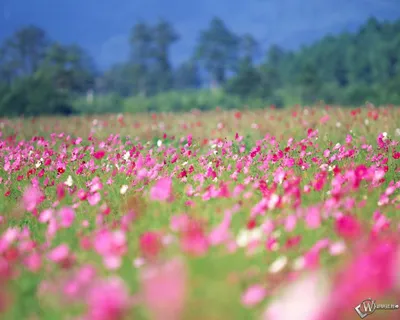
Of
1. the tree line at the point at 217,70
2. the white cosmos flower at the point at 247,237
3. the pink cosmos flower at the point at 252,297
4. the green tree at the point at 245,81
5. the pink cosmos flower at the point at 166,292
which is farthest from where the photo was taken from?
the green tree at the point at 245,81

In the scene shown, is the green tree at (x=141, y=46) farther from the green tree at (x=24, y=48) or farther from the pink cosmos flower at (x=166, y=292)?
the pink cosmos flower at (x=166, y=292)

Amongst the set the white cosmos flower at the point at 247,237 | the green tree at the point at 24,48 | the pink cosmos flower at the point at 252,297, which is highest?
the green tree at the point at 24,48

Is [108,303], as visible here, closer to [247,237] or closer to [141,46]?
[247,237]

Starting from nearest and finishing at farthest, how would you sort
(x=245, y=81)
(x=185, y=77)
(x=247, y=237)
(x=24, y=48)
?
(x=247, y=237), (x=245, y=81), (x=24, y=48), (x=185, y=77)

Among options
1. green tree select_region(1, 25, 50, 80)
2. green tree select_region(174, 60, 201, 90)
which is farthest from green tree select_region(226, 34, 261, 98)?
green tree select_region(174, 60, 201, 90)

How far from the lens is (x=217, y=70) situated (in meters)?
56.4

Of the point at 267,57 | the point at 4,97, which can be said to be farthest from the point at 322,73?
the point at 4,97

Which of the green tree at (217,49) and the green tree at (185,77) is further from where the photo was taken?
the green tree at (185,77)

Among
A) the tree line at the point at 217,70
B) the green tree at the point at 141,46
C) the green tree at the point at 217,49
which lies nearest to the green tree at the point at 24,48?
the tree line at the point at 217,70

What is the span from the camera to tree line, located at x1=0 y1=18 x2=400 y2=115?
22.9m

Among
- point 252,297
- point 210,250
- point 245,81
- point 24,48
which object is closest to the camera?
point 252,297

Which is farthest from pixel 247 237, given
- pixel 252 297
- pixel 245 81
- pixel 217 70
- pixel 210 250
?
pixel 217 70

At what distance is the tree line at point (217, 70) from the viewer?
22.9 m

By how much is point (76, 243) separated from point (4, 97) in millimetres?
18947
